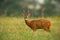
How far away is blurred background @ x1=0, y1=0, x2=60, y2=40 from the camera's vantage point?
49.0 inches

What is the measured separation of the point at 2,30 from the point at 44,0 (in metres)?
0.53

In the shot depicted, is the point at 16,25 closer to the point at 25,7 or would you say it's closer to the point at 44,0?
the point at 25,7

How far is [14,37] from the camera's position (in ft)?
4.10

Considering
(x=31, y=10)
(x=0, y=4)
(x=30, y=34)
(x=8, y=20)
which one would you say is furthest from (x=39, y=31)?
(x=0, y=4)

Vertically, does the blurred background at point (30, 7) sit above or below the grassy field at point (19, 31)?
above

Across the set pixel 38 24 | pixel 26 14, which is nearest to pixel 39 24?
pixel 38 24

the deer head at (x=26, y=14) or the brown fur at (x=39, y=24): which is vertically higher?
the deer head at (x=26, y=14)

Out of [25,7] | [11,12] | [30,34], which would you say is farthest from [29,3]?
[30,34]

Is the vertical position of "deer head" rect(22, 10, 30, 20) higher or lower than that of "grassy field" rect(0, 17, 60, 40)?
higher

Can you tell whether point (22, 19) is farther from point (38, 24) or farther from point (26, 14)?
point (38, 24)

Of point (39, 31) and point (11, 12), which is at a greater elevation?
point (11, 12)

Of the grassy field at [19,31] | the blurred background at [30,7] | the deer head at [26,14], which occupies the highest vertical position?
the blurred background at [30,7]

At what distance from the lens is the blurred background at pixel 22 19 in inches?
49.0

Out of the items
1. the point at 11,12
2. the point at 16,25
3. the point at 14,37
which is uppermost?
the point at 11,12
